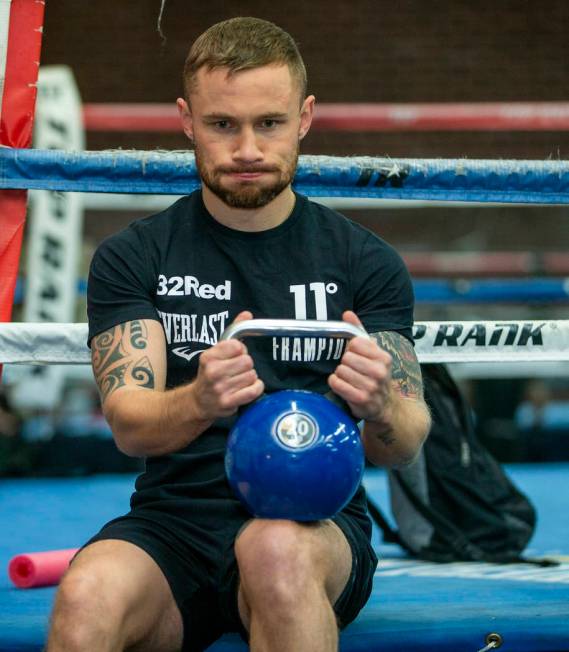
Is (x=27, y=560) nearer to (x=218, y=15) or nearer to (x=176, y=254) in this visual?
(x=176, y=254)

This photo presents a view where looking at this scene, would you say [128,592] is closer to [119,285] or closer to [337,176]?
[119,285]

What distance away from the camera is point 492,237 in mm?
7766

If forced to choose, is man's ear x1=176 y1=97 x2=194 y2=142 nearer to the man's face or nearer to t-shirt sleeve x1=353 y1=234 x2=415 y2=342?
the man's face

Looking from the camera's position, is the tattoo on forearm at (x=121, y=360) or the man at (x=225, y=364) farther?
the tattoo on forearm at (x=121, y=360)

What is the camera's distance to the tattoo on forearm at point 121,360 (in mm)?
1308

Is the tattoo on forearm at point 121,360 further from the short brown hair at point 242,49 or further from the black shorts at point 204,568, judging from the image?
the short brown hair at point 242,49

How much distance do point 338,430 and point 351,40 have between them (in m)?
5.89

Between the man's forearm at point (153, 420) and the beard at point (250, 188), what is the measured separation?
265 millimetres

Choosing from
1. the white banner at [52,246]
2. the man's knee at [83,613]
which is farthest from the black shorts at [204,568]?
the white banner at [52,246]

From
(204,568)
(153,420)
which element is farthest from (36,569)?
(153,420)

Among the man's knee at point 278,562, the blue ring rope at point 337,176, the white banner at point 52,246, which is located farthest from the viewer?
the white banner at point 52,246

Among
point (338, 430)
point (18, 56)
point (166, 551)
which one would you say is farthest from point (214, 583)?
point (18, 56)

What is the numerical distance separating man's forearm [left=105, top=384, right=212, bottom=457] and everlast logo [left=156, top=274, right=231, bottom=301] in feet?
0.53

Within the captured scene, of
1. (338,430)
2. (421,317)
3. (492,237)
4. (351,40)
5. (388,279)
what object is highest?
(351,40)
